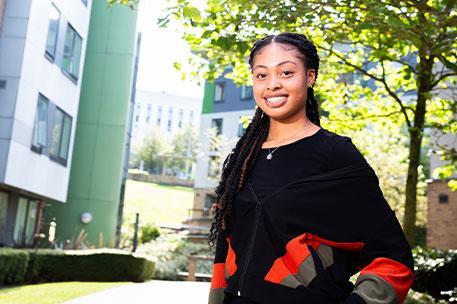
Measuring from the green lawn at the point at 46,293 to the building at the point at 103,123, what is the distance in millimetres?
10870

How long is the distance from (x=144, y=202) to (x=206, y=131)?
23634mm

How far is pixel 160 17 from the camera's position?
292 inches

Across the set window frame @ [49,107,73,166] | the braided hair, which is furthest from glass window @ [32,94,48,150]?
the braided hair

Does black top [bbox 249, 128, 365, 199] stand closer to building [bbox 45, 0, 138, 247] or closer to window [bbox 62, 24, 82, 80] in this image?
window [bbox 62, 24, 82, 80]

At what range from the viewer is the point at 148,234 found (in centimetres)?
3712

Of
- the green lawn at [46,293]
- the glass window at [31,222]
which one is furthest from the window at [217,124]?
the green lawn at [46,293]

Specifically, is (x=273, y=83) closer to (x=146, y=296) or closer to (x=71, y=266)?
(x=146, y=296)

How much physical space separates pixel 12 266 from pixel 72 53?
32.5ft

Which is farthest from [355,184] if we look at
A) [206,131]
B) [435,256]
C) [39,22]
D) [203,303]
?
[206,131]

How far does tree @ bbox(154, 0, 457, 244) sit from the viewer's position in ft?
24.0

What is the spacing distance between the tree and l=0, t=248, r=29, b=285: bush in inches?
276

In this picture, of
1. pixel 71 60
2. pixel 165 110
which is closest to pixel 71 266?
pixel 71 60

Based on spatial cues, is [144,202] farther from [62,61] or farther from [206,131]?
[62,61]

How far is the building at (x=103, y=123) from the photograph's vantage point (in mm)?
26953
